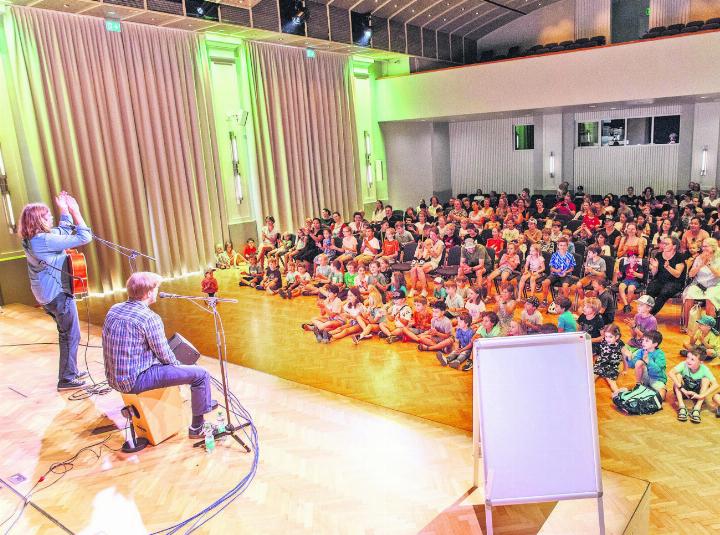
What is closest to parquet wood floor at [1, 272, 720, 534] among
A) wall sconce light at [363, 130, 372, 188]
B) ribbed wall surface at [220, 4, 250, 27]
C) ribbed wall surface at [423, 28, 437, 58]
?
ribbed wall surface at [220, 4, 250, 27]

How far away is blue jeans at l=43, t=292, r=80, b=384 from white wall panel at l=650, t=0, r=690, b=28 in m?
15.7

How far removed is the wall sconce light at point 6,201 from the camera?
8.77m

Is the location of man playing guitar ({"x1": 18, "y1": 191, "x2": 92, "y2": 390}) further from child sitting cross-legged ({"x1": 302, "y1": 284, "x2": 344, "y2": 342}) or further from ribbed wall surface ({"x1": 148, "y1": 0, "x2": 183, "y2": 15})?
ribbed wall surface ({"x1": 148, "y1": 0, "x2": 183, "y2": 15})

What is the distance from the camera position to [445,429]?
439 centimetres

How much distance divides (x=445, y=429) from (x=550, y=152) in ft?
44.9

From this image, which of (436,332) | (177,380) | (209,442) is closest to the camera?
(177,380)

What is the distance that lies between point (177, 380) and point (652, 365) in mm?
4016

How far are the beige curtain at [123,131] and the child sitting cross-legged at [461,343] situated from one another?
649cm

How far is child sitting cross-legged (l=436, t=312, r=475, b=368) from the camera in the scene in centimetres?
620

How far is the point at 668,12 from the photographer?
14.8m

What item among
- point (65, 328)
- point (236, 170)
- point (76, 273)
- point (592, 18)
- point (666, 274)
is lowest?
point (666, 274)

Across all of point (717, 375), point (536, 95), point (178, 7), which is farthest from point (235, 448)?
point (536, 95)

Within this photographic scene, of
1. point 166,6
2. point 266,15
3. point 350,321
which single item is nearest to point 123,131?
point 166,6

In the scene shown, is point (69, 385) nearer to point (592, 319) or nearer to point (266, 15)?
point (592, 319)
